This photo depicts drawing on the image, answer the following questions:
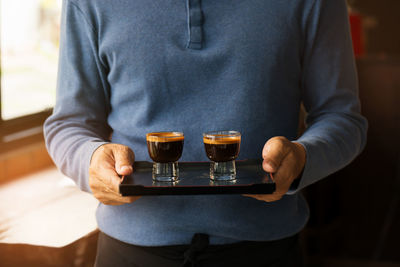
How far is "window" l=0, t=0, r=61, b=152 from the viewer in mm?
2408

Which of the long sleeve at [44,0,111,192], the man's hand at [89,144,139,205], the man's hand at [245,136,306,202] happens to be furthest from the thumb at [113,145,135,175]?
the man's hand at [245,136,306,202]

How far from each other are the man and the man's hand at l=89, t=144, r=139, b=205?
40 millimetres

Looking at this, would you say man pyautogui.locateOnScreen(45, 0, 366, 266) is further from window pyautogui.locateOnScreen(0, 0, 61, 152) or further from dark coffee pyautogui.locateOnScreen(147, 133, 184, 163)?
window pyautogui.locateOnScreen(0, 0, 61, 152)

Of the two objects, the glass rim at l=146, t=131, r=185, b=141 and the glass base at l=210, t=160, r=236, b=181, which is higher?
the glass rim at l=146, t=131, r=185, b=141

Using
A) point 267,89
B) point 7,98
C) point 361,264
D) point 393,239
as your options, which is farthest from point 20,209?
point 393,239

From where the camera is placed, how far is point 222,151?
1.17 metres

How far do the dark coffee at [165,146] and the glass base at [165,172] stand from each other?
0.01 meters

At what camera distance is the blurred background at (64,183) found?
1.72 meters

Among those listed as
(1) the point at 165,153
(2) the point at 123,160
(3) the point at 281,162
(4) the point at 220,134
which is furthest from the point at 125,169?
(3) the point at 281,162

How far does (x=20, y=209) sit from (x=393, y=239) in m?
2.96

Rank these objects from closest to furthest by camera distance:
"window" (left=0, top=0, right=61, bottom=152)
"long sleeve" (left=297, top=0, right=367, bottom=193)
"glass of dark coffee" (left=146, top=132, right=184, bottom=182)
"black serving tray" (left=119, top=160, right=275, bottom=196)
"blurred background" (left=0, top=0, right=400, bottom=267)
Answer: "black serving tray" (left=119, top=160, right=275, bottom=196) < "glass of dark coffee" (left=146, top=132, right=184, bottom=182) < "long sleeve" (left=297, top=0, right=367, bottom=193) < "blurred background" (left=0, top=0, right=400, bottom=267) < "window" (left=0, top=0, right=61, bottom=152)

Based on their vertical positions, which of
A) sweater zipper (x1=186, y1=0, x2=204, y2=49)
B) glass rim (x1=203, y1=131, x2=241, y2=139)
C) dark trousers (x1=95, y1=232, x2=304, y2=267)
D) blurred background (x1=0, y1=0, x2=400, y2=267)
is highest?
sweater zipper (x1=186, y1=0, x2=204, y2=49)

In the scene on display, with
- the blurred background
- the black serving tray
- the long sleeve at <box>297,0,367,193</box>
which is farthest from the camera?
the blurred background

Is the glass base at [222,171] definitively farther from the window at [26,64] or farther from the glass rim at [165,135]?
the window at [26,64]
